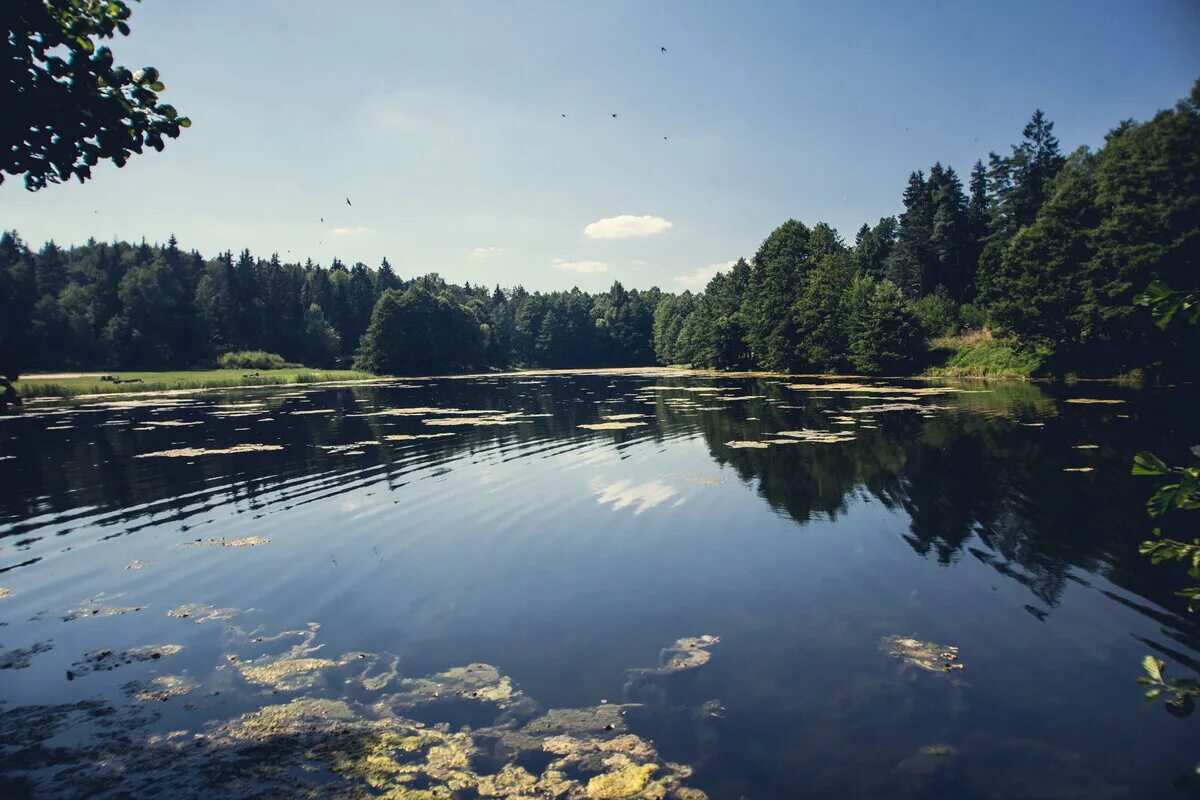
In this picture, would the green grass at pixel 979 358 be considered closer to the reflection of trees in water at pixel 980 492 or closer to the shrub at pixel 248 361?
the reflection of trees in water at pixel 980 492

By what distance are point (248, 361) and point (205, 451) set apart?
110 metres

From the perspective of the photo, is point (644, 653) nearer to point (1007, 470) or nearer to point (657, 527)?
point (657, 527)

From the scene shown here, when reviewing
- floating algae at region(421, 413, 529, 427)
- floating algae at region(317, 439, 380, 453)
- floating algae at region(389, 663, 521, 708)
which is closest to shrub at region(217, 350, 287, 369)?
floating algae at region(421, 413, 529, 427)

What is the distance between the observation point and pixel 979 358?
71.0 metres

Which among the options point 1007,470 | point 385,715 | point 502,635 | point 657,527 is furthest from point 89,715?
point 1007,470

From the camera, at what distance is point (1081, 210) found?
195 feet

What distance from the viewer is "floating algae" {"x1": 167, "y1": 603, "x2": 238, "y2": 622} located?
39.2ft

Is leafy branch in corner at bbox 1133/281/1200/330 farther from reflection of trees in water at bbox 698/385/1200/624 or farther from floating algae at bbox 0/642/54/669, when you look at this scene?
floating algae at bbox 0/642/54/669

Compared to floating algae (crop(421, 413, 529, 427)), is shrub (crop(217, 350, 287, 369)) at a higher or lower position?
higher

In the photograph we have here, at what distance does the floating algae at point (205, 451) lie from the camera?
30.2 meters

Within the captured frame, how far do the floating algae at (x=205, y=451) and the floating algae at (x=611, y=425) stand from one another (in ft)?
56.9

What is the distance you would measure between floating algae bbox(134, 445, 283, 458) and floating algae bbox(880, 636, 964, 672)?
30.5m

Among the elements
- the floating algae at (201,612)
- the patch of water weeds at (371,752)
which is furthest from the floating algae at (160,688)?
the floating algae at (201,612)

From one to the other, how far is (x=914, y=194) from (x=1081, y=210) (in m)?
50.2
